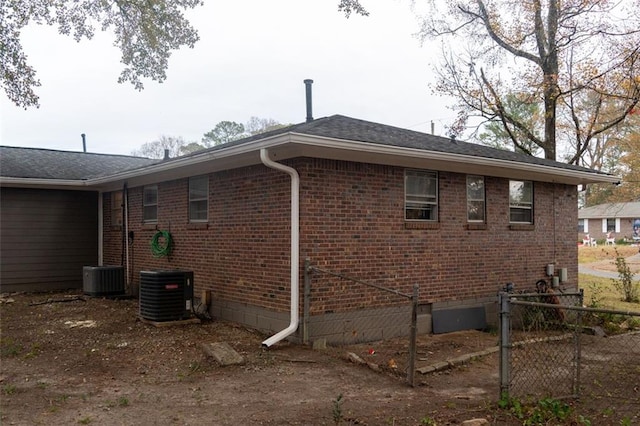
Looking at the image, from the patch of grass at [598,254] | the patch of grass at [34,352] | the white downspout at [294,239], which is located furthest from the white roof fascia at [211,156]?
the patch of grass at [598,254]

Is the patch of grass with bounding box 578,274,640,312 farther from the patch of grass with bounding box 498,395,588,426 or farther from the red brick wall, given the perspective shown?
the patch of grass with bounding box 498,395,588,426

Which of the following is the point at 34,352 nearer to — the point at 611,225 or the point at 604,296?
the point at 604,296

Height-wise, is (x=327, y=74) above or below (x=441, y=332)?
above

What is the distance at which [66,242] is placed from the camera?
1322cm

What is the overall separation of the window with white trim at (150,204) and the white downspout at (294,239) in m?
4.98

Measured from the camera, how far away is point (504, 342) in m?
4.74

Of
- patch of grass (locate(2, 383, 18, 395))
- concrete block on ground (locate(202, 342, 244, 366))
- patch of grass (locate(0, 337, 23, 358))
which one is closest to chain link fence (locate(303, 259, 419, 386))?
concrete block on ground (locate(202, 342, 244, 366))

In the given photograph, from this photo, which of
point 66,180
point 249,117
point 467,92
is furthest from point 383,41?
point 249,117

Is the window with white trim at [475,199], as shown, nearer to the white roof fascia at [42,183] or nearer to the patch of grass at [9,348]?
the patch of grass at [9,348]

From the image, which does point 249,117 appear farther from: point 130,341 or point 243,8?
point 130,341

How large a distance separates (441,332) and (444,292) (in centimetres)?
69

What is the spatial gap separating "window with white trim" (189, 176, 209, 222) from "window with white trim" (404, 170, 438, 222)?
3624 mm

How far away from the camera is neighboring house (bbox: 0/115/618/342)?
7.46 metres

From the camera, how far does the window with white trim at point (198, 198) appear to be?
956 cm
